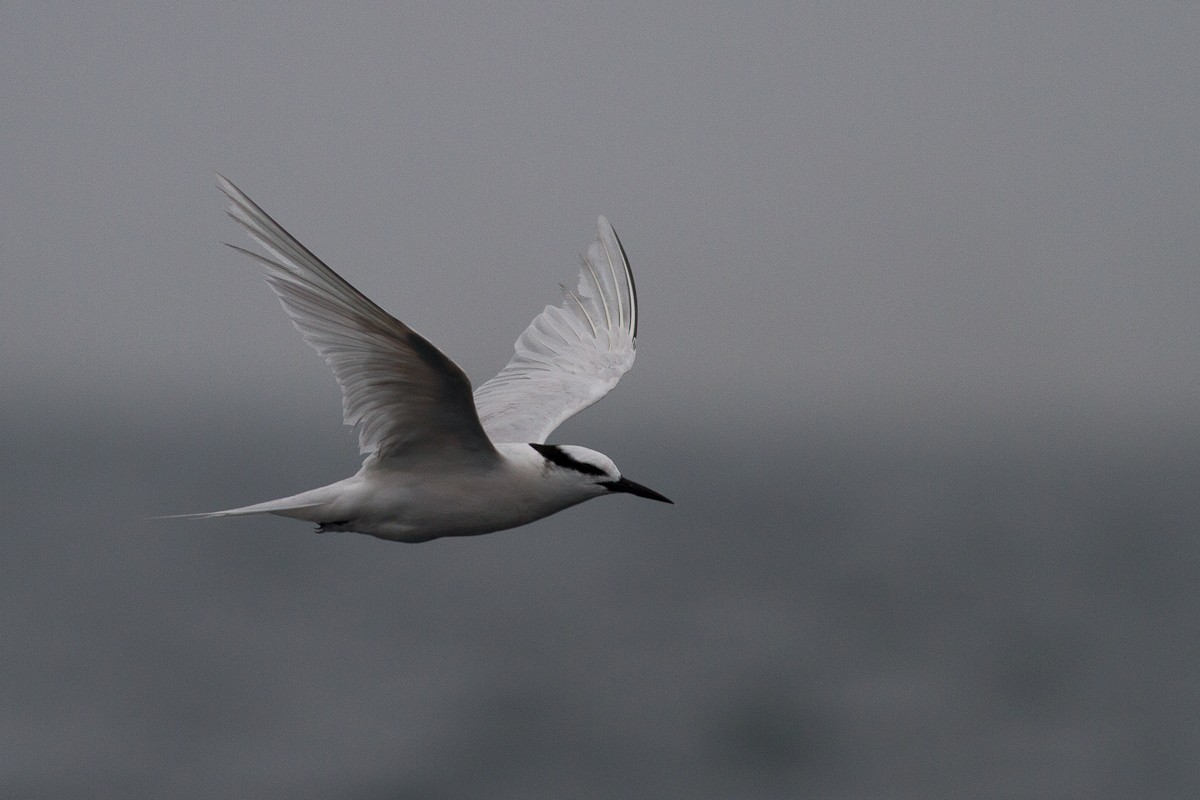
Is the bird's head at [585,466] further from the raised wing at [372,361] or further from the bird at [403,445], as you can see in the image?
the raised wing at [372,361]

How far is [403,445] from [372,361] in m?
1.08

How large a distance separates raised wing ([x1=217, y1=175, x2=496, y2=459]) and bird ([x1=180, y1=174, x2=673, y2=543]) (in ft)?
0.04

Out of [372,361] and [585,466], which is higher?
[372,361]

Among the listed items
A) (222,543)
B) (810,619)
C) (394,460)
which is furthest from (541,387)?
(222,543)

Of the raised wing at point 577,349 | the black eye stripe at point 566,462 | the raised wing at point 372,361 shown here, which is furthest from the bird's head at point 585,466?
the raised wing at point 577,349

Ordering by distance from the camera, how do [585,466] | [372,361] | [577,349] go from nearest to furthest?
[372,361]
[585,466]
[577,349]

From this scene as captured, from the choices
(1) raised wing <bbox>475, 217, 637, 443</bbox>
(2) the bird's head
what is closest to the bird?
(2) the bird's head

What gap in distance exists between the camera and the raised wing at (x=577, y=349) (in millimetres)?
14180

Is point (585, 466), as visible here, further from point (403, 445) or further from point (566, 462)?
point (403, 445)

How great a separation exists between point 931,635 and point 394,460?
513 ft

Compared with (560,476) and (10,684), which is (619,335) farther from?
(10,684)

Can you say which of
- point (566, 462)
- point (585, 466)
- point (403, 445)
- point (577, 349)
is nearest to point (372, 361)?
point (403, 445)

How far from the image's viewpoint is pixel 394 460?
37.1 ft

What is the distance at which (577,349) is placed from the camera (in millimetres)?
15531
